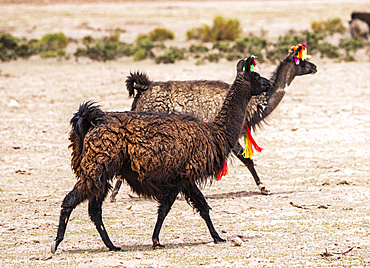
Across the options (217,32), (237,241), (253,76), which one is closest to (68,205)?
(237,241)

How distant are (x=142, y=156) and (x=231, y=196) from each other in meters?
3.15

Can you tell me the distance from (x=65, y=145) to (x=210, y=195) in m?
4.49

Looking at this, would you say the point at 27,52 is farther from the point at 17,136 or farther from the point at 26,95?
the point at 17,136

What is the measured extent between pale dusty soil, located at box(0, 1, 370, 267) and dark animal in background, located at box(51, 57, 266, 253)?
47 cm

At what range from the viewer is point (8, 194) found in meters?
9.24

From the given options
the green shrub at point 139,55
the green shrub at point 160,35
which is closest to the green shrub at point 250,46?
the green shrub at point 139,55

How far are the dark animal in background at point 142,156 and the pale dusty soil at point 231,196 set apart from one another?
472 millimetres

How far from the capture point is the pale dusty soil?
630cm

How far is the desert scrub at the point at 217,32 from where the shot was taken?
3416cm

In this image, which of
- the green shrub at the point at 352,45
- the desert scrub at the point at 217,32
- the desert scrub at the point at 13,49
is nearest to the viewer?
the green shrub at the point at 352,45

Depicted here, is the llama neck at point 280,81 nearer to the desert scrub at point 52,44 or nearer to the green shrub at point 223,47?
the green shrub at point 223,47

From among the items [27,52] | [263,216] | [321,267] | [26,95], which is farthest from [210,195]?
[27,52]

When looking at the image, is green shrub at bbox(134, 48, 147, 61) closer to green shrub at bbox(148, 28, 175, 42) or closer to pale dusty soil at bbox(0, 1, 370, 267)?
pale dusty soil at bbox(0, 1, 370, 267)

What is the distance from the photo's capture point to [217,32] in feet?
112
